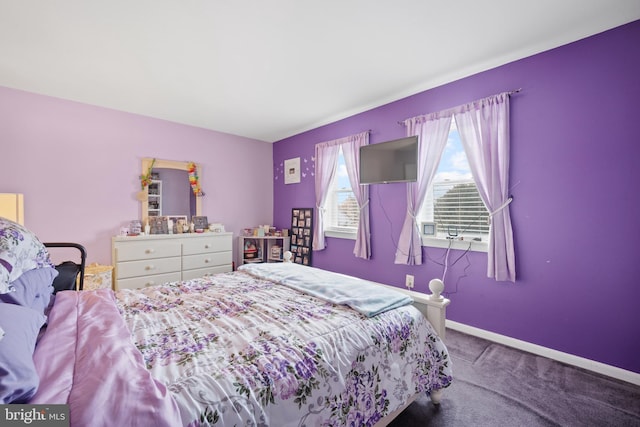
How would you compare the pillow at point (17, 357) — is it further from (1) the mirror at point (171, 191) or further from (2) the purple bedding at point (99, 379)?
(1) the mirror at point (171, 191)

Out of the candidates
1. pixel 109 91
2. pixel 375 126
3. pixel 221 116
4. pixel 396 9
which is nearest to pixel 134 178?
pixel 109 91

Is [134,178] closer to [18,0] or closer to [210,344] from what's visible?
[18,0]

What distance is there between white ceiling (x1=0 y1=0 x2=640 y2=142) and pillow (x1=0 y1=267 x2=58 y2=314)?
5.48 ft

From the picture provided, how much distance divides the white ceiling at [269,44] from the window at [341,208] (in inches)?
44.5

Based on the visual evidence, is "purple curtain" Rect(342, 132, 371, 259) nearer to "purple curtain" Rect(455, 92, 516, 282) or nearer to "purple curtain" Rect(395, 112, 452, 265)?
"purple curtain" Rect(395, 112, 452, 265)

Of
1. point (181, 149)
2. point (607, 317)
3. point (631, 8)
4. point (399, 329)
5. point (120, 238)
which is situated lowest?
point (607, 317)

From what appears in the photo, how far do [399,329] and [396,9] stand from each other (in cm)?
199

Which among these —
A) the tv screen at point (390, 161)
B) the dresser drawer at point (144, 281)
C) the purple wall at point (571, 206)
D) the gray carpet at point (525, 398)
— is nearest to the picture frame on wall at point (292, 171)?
the tv screen at point (390, 161)

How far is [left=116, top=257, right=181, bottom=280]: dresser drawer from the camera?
3.20 meters

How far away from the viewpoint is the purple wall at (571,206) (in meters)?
1.89

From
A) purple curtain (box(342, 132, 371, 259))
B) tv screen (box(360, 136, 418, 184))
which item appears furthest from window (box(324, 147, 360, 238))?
tv screen (box(360, 136, 418, 184))

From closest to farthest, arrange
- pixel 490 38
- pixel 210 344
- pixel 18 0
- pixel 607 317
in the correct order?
pixel 210 344
pixel 18 0
pixel 607 317
pixel 490 38

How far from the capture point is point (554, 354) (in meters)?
2.17

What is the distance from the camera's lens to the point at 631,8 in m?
1.79
